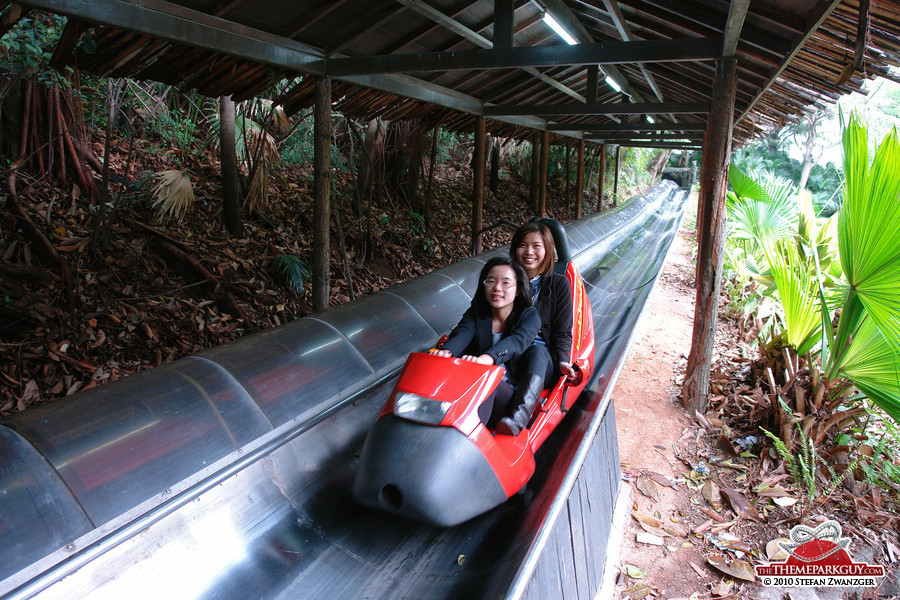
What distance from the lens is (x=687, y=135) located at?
12.1m

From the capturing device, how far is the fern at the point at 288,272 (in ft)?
19.2

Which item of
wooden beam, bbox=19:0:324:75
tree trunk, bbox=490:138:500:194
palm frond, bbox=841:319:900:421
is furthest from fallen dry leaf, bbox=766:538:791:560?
tree trunk, bbox=490:138:500:194

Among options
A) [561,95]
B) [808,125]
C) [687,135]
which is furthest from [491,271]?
[808,125]

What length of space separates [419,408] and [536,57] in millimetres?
2994

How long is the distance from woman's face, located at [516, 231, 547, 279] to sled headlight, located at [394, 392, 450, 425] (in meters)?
1.22

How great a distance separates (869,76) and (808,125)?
23352 mm

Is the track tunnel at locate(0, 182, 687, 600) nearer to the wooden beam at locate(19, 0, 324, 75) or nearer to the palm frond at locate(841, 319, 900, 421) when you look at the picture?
the palm frond at locate(841, 319, 900, 421)

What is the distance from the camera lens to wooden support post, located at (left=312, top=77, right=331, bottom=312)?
4.57m

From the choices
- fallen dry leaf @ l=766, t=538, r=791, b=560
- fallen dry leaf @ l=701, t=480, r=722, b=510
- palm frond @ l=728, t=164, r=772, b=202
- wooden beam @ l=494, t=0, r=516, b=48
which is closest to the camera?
fallen dry leaf @ l=766, t=538, r=791, b=560

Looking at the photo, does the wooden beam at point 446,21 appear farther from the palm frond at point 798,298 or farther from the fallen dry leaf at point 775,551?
the fallen dry leaf at point 775,551

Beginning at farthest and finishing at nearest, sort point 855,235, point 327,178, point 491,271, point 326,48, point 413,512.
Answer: point 327,178 → point 326,48 → point 855,235 → point 491,271 → point 413,512

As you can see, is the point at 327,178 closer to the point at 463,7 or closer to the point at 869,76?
the point at 463,7

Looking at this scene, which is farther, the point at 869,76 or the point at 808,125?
the point at 808,125

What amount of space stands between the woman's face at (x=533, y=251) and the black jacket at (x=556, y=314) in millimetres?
105
